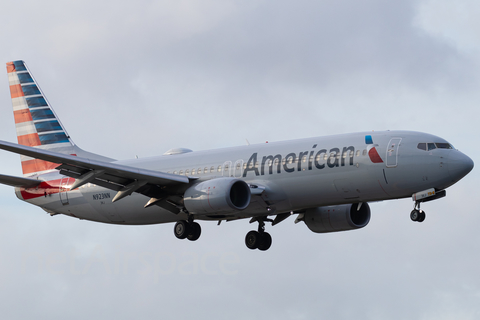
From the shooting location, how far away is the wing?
101ft

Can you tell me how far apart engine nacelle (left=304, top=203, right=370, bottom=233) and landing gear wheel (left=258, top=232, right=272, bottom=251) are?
232 centimetres

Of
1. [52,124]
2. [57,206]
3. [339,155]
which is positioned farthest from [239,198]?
[52,124]

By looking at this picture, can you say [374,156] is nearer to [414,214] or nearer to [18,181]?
[414,214]

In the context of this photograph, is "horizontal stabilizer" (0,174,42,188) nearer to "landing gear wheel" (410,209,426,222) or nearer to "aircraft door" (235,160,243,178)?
"aircraft door" (235,160,243,178)

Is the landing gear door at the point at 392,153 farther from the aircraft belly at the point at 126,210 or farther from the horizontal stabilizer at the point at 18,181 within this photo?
the horizontal stabilizer at the point at 18,181

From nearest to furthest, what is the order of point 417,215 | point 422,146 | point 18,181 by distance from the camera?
point 422,146
point 417,215
point 18,181

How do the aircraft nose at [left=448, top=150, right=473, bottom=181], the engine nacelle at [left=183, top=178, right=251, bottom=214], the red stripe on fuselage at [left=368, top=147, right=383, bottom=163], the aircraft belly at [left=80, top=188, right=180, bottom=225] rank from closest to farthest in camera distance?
the aircraft nose at [left=448, top=150, right=473, bottom=181]
the red stripe on fuselage at [left=368, top=147, right=383, bottom=163]
the engine nacelle at [left=183, top=178, right=251, bottom=214]
the aircraft belly at [left=80, top=188, right=180, bottom=225]

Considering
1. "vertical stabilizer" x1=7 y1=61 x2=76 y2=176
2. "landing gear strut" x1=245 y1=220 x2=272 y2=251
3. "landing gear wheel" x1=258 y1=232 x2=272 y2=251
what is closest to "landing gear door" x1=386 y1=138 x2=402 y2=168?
"landing gear strut" x1=245 y1=220 x2=272 y2=251

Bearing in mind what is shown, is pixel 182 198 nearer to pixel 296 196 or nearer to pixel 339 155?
pixel 296 196

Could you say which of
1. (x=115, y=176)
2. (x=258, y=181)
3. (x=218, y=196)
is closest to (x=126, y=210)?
(x=115, y=176)

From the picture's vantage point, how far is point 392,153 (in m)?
31.2

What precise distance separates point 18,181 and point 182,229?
9.68 m

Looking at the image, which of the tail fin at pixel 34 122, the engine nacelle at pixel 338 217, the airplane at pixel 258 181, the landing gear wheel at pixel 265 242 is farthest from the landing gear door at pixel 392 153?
the tail fin at pixel 34 122

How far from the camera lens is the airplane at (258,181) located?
3106 centimetres
